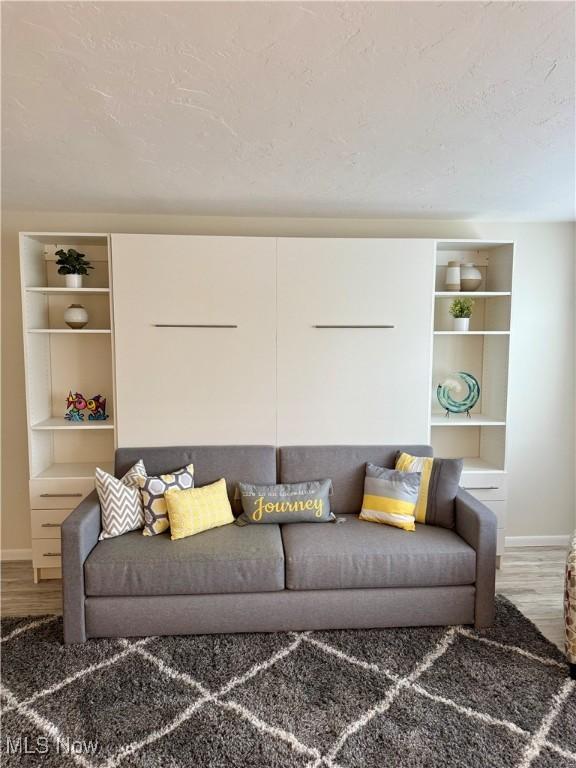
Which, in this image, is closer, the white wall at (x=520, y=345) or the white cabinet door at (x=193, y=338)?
the white cabinet door at (x=193, y=338)

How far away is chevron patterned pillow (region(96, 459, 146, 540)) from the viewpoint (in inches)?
111

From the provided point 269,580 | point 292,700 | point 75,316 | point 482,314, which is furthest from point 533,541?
point 75,316

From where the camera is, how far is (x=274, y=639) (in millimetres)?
2590

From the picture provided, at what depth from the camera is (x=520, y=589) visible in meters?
3.16

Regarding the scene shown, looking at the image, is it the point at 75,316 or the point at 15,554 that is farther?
the point at 15,554

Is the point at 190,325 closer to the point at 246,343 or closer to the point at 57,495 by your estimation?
the point at 246,343

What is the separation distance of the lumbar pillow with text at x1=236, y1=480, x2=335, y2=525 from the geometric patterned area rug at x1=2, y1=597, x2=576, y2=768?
627mm

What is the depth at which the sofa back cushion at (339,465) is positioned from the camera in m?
3.23

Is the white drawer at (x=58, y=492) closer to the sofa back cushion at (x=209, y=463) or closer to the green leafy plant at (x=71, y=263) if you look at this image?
the sofa back cushion at (x=209, y=463)

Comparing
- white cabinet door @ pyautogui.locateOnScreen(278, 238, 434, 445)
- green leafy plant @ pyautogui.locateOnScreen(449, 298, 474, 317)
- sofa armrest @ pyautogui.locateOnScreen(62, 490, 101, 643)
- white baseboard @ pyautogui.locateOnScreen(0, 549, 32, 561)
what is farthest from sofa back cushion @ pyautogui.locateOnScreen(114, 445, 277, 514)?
green leafy plant @ pyautogui.locateOnScreen(449, 298, 474, 317)

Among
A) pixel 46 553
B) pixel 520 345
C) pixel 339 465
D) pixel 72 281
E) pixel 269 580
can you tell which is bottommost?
pixel 46 553

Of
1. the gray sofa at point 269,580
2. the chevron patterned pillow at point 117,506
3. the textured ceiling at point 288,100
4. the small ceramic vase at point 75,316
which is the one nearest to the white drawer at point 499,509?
the gray sofa at point 269,580

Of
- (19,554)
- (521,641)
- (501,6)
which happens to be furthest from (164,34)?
(19,554)

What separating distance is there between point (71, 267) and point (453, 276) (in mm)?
2529
